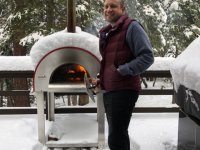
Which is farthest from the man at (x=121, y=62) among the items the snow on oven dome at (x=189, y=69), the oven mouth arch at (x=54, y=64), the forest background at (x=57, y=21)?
the forest background at (x=57, y=21)

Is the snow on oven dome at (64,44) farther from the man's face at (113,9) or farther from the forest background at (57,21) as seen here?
the forest background at (57,21)

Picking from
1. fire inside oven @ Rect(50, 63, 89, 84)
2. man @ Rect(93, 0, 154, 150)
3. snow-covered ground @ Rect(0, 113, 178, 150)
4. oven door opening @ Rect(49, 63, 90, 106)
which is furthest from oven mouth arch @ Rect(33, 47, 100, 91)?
man @ Rect(93, 0, 154, 150)

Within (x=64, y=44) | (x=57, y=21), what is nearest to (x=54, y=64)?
(x=64, y=44)

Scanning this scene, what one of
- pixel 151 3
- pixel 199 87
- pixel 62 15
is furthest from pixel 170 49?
pixel 199 87

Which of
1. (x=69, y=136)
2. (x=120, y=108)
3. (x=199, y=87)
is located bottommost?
(x=69, y=136)

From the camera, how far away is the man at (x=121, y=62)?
395 cm

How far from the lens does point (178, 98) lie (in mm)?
4234

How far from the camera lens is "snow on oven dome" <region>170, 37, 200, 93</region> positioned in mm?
3454

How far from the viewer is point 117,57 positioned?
13.5 feet

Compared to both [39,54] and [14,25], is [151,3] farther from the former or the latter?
[39,54]

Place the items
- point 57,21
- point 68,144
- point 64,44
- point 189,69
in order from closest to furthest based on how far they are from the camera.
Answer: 1. point 189,69
2. point 64,44
3. point 68,144
4. point 57,21

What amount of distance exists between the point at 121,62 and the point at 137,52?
0.85ft

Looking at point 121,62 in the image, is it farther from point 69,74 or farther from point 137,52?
point 69,74

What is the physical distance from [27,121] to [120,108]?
3442mm
